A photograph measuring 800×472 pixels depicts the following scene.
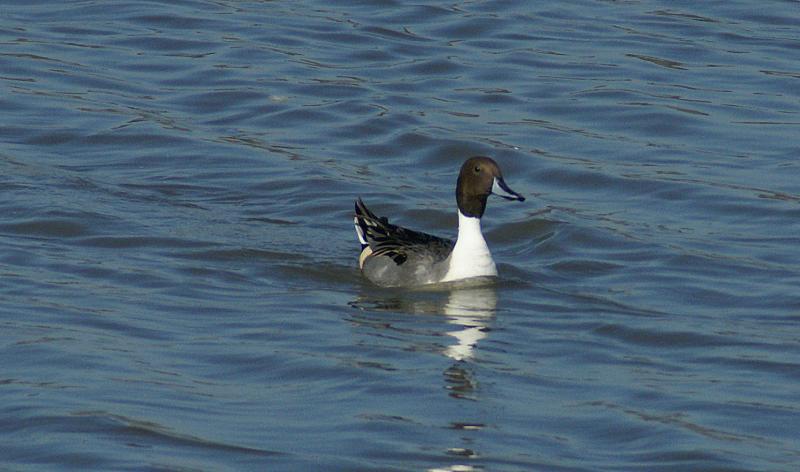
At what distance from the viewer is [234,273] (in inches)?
465

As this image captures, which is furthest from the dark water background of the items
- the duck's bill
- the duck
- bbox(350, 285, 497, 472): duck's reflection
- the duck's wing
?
the duck's bill

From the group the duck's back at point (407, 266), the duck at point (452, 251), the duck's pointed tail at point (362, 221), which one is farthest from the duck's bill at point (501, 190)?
the duck's pointed tail at point (362, 221)

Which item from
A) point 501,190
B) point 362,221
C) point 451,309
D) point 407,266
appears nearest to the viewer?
point 451,309

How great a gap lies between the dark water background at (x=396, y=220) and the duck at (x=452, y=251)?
0.18m

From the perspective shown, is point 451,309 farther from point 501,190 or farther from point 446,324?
point 501,190

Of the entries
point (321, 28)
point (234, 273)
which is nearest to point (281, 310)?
point (234, 273)

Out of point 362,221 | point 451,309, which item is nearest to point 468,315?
point 451,309

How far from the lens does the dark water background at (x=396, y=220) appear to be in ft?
28.0

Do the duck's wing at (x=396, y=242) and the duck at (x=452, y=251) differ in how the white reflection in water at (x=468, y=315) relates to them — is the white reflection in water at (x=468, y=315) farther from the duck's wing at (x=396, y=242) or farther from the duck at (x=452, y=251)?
the duck's wing at (x=396, y=242)

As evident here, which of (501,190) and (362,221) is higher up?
(362,221)

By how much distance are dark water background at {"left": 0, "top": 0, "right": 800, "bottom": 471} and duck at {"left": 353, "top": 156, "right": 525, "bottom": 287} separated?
18 centimetres

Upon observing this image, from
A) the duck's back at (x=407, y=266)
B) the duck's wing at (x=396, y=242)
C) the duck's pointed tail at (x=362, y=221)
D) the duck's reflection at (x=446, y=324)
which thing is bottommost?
the duck's reflection at (x=446, y=324)

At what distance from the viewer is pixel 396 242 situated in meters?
12.0

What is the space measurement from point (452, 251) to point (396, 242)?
1.32 ft
